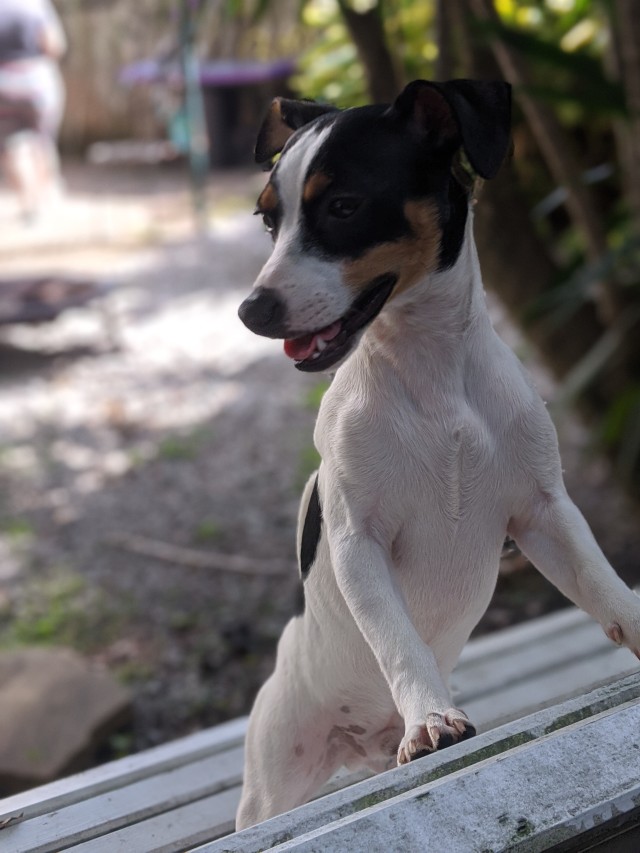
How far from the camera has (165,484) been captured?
4676mm

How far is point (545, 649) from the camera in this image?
A: 242 cm

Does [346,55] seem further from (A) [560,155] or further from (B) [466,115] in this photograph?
(B) [466,115]

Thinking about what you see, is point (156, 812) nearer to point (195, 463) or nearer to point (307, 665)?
point (307, 665)

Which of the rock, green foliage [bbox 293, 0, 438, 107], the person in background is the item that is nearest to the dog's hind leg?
the rock

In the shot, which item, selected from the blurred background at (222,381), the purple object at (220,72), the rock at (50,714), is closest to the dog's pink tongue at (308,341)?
the blurred background at (222,381)

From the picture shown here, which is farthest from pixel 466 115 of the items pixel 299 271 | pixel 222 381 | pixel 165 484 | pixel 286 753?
pixel 222 381

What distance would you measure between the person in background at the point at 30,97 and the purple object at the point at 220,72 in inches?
26.3

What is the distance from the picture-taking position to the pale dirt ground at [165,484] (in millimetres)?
3480

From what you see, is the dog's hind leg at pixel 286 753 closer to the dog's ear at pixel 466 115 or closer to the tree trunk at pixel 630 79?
the dog's ear at pixel 466 115

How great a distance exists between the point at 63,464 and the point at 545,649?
120 inches

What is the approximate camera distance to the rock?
8.97 ft

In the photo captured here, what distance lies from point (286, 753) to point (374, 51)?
218 cm

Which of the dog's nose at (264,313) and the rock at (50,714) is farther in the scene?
the rock at (50,714)

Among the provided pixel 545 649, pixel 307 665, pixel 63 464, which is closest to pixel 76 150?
pixel 63 464
